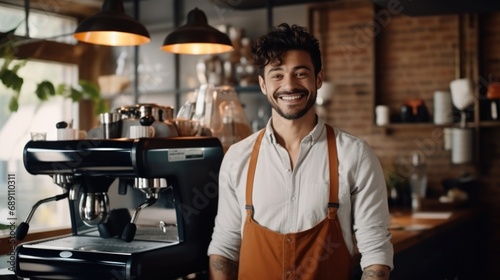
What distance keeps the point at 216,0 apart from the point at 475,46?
2380 millimetres

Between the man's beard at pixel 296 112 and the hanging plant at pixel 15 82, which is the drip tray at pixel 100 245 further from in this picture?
the hanging plant at pixel 15 82

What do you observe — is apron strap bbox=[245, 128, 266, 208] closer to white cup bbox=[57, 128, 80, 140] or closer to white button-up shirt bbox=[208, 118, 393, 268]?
white button-up shirt bbox=[208, 118, 393, 268]

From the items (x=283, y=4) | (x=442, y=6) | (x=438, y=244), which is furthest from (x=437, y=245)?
(x=283, y=4)

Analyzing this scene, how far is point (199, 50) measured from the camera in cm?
328

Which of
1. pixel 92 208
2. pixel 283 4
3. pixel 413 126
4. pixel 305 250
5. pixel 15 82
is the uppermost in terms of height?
pixel 283 4

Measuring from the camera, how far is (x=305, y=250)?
2.07 meters

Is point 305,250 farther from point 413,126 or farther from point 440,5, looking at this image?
point 413,126

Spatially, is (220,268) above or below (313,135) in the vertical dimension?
below

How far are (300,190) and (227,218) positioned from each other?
0.31 metres

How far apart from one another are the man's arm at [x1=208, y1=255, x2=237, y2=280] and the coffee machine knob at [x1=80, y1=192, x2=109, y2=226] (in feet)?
1.43

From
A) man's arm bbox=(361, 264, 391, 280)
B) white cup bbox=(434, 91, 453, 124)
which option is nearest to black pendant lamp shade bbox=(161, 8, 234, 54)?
man's arm bbox=(361, 264, 391, 280)

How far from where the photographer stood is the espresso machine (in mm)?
2107

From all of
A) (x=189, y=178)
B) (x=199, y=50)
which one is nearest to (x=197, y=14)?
(x=199, y=50)

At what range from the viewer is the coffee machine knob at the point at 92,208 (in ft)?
7.61
